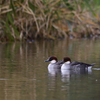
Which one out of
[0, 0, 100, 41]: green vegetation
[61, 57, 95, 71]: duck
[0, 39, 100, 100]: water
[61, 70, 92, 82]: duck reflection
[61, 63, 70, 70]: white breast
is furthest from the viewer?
[0, 0, 100, 41]: green vegetation

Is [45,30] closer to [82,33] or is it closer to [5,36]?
[5,36]

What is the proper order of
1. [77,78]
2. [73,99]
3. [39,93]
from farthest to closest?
[77,78], [39,93], [73,99]

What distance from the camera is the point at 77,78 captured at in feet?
24.0

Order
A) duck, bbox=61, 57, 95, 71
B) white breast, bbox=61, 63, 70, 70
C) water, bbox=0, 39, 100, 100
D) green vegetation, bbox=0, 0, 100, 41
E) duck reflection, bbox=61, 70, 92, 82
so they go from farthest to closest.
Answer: green vegetation, bbox=0, 0, 100, 41
white breast, bbox=61, 63, 70, 70
duck, bbox=61, 57, 95, 71
duck reflection, bbox=61, 70, 92, 82
water, bbox=0, 39, 100, 100

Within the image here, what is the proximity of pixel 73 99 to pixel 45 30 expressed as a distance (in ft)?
42.5

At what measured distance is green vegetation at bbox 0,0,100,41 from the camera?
16156mm

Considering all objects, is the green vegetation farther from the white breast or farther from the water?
the water

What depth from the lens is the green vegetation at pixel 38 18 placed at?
16.2 metres

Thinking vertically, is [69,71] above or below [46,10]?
below

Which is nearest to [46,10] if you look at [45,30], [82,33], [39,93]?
[45,30]

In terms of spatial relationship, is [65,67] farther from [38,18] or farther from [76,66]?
[38,18]

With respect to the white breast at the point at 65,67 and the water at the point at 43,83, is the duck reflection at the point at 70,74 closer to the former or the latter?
the water at the point at 43,83

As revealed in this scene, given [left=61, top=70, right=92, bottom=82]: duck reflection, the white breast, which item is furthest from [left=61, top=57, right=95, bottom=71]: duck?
[left=61, top=70, right=92, bottom=82]: duck reflection

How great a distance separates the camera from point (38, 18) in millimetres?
17172
